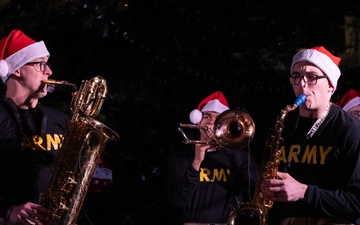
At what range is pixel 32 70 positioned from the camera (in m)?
4.96

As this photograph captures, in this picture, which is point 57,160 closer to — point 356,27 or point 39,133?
point 39,133

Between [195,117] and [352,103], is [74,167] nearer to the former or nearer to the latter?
[195,117]

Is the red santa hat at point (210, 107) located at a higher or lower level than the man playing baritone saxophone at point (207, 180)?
higher

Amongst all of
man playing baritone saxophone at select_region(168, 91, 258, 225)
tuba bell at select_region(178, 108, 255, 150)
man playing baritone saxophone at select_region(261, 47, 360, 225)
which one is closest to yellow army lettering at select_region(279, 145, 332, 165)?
man playing baritone saxophone at select_region(261, 47, 360, 225)

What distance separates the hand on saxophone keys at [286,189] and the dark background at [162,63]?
3459 mm

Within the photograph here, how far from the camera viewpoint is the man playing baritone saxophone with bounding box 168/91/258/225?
227 inches

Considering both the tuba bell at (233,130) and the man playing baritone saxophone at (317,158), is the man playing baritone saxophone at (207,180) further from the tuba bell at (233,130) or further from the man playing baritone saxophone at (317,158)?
the man playing baritone saxophone at (317,158)

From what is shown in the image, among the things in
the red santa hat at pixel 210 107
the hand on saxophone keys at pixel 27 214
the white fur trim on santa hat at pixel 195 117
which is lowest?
the hand on saxophone keys at pixel 27 214

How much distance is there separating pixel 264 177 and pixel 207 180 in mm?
1355

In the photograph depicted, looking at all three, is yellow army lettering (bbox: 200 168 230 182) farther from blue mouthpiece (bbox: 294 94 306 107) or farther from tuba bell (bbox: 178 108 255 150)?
blue mouthpiece (bbox: 294 94 306 107)

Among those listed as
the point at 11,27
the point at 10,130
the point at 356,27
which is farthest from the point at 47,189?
the point at 356,27

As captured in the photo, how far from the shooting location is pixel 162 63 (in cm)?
821

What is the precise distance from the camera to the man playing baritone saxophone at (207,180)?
5766mm

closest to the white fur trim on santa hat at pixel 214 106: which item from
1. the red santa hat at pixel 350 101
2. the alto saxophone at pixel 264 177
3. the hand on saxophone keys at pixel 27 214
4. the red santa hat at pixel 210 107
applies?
the red santa hat at pixel 210 107
